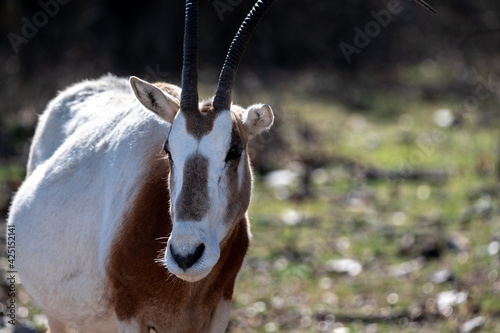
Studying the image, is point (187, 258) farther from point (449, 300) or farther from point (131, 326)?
point (449, 300)

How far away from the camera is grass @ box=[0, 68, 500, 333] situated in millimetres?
7414

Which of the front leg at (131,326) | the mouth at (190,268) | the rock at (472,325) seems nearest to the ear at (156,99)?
the mouth at (190,268)

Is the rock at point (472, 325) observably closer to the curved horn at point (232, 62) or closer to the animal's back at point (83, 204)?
the animal's back at point (83, 204)

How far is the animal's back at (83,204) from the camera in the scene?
4969 mm

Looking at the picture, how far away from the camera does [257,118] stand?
454 cm

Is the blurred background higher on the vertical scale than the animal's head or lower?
lower

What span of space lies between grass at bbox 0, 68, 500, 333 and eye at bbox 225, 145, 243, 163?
122 inches

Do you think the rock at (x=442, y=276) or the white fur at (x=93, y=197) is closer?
the white fur at (x=93, y=197)

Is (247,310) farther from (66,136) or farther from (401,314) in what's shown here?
(66,136)

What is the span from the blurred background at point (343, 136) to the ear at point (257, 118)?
121 inches

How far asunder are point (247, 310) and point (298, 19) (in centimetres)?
1280

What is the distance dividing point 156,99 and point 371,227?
19.0ft

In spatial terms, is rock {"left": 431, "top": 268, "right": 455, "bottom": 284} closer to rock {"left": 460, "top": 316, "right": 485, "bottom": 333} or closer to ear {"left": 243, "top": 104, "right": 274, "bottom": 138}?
rock {"left": 460, "top": 316, "right": 485, "bottom": 333}

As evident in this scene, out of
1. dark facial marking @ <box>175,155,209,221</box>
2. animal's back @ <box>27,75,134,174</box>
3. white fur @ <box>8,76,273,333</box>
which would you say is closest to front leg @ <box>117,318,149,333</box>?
white fur @ <box>8,76,273,333</box>
